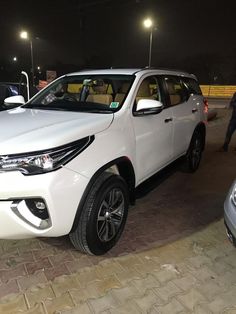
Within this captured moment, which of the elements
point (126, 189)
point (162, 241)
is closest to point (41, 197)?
point (126, 189)

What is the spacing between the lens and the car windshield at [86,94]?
12.7 feet

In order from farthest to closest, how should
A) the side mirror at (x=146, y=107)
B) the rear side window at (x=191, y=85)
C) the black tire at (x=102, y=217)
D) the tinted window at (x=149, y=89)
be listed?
the rear side window at (x=191, y=85)
the tinted window at (x=149, y=89)
the side mirror at (x=146, y=107)
the black tire at (x=102, y=217)

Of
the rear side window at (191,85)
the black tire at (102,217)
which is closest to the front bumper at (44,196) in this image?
the black tire at (102,217)

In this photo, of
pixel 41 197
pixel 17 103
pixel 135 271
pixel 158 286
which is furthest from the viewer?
pixel 17 103

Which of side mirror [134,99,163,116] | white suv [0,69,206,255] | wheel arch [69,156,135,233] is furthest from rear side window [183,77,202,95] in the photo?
wheel arch [69,156,135,233]

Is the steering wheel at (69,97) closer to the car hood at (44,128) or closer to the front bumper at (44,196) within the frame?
the car hood at (44,128)

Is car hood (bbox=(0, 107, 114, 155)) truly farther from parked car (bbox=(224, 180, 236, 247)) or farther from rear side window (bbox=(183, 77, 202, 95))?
rear side window (bbox=(183, 77, 202, 95))

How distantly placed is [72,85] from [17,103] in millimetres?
789

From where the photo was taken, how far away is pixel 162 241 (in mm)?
3691

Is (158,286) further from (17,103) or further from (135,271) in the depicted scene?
(17,103)

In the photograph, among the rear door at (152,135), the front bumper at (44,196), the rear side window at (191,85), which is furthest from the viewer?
the rear side window at (191,85)

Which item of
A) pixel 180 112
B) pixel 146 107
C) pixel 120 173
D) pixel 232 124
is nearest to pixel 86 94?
pixel 146 107

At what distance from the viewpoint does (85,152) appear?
292cm

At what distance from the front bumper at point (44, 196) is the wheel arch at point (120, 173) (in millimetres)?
66
